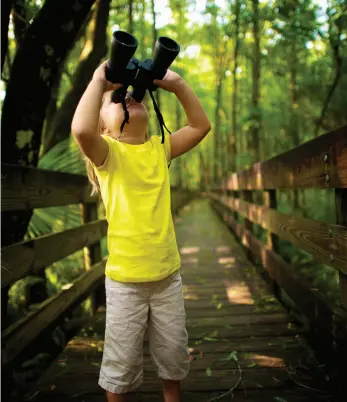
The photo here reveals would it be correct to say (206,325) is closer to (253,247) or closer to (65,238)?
(65,238)

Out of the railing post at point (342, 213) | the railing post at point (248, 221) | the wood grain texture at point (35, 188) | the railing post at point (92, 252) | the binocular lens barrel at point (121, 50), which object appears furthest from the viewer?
the railing post at point (248, 221)

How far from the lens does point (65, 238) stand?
3.00m

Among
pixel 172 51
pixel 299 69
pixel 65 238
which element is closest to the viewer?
pixel 172 51

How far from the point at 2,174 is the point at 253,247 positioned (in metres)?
3.67

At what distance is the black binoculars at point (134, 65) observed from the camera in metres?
1.58

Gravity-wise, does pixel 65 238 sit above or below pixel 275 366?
above

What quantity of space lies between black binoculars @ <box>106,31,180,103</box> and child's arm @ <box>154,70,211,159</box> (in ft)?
0.32

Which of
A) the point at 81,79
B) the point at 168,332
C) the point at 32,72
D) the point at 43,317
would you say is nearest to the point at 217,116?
the point at 81,79

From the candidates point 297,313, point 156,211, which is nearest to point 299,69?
point 297,313

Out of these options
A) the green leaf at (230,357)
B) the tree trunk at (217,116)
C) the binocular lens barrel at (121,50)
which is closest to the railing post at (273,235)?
the green leaf at (230,357)

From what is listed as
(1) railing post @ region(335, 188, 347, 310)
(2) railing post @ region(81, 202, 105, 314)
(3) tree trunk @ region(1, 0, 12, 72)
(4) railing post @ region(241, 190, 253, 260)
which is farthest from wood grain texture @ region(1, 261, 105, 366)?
(4) railing post @ region(241, 190, 253, 260)

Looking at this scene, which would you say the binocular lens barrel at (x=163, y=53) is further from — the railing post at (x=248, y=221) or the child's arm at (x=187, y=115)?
the railing post at (x=248, y=221)

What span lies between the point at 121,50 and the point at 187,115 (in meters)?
0.59

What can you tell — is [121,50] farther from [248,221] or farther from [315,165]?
[248,221]
